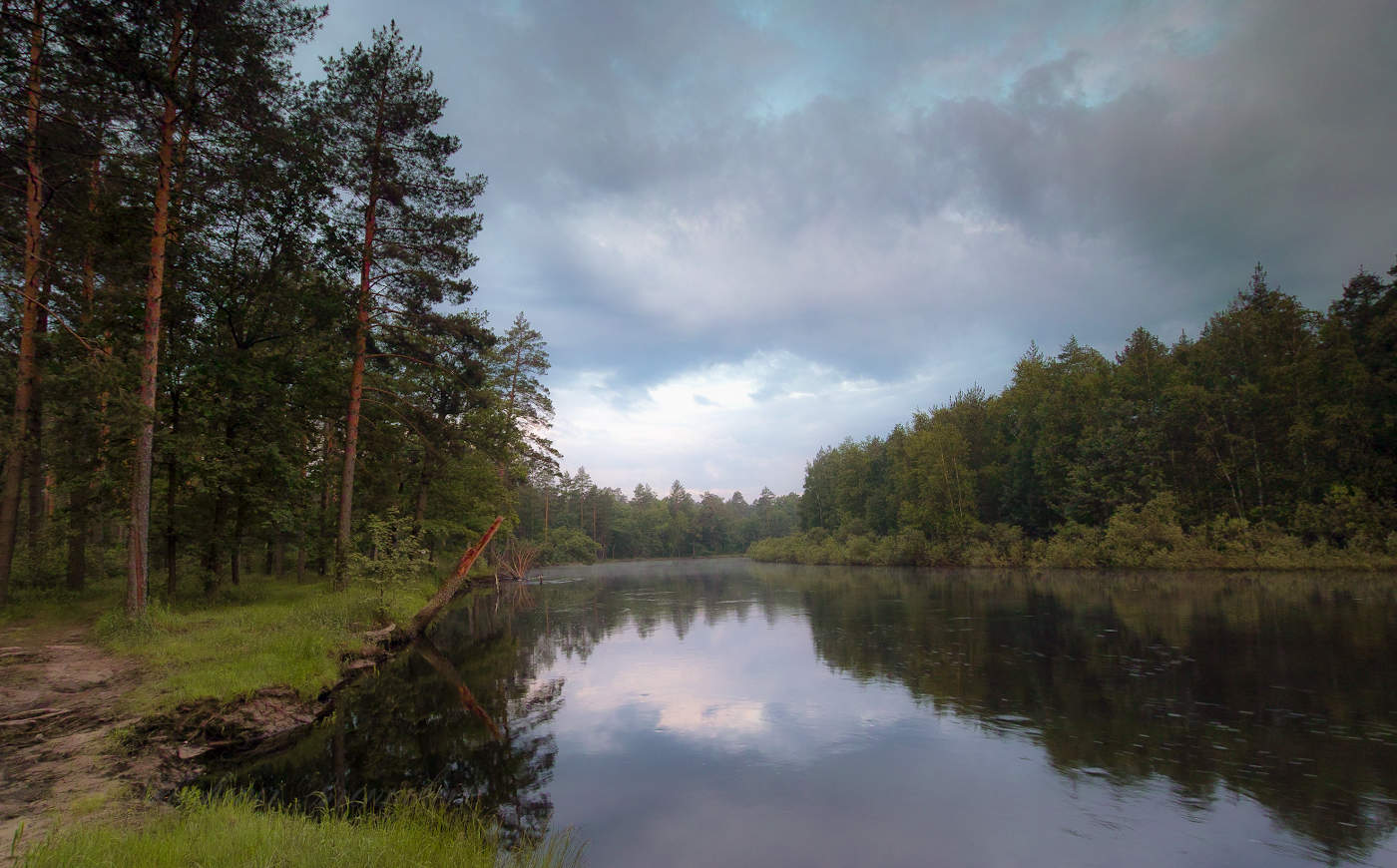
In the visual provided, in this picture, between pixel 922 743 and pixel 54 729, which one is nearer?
pixel 54 729

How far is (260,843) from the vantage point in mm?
4691

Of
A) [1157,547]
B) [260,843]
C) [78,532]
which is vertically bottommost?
[1157,547]

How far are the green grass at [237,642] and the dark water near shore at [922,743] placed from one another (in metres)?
1.46

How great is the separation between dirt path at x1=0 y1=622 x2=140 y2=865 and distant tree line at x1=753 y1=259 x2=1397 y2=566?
46.6 metres

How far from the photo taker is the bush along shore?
3175 centimetres

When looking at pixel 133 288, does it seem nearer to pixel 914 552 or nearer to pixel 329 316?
pixel 329 316

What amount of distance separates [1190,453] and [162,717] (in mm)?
53785

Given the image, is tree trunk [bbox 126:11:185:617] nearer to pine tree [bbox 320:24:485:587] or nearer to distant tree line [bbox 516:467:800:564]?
pine tree [bbox 320:24:485:587]

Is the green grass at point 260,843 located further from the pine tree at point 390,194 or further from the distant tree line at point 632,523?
the distant tree line at point 632,523

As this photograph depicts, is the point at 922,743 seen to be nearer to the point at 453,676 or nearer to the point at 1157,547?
the point at 453,676

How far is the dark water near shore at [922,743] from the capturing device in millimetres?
7004

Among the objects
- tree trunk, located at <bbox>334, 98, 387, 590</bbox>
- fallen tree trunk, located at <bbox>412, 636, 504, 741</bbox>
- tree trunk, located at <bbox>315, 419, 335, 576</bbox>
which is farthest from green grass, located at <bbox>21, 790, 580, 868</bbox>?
tree trunk, located at <bbox>315, 419, 335, 576</bbox>

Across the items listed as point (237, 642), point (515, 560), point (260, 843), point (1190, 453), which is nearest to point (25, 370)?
point (237, 642)

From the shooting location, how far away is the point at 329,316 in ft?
56.0
